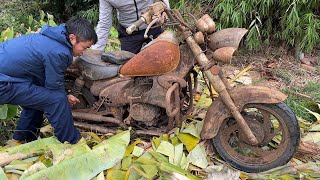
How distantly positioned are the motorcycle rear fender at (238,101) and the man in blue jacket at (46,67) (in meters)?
1.16

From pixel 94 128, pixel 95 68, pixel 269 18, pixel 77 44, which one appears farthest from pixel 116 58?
pixel 269 18

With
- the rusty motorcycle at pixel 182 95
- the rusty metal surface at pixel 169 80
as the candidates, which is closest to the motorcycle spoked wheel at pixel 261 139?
the rusty motorcycle at pixel 182 95

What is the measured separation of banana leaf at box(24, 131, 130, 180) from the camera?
319 cm

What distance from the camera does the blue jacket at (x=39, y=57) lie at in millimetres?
3361

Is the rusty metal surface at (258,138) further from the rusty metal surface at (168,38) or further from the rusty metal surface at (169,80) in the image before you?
the rusty metal surface at (168,38)

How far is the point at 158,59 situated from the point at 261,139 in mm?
1130

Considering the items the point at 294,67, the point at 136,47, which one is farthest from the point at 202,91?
the point at 294,67

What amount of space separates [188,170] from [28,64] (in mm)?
1598

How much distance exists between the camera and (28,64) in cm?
344

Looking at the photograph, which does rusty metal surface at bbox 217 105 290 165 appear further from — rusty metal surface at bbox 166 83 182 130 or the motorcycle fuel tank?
the motorcycle fuel tank

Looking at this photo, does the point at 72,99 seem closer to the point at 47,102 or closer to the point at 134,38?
the point at 47,102

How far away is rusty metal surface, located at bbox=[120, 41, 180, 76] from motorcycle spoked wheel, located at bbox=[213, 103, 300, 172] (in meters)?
0.72

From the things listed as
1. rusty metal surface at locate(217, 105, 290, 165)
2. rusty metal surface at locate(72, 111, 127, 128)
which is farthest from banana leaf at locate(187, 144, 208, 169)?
rusty metal surface at locate(72, 111, 127, 128)

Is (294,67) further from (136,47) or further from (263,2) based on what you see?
(136,47)
